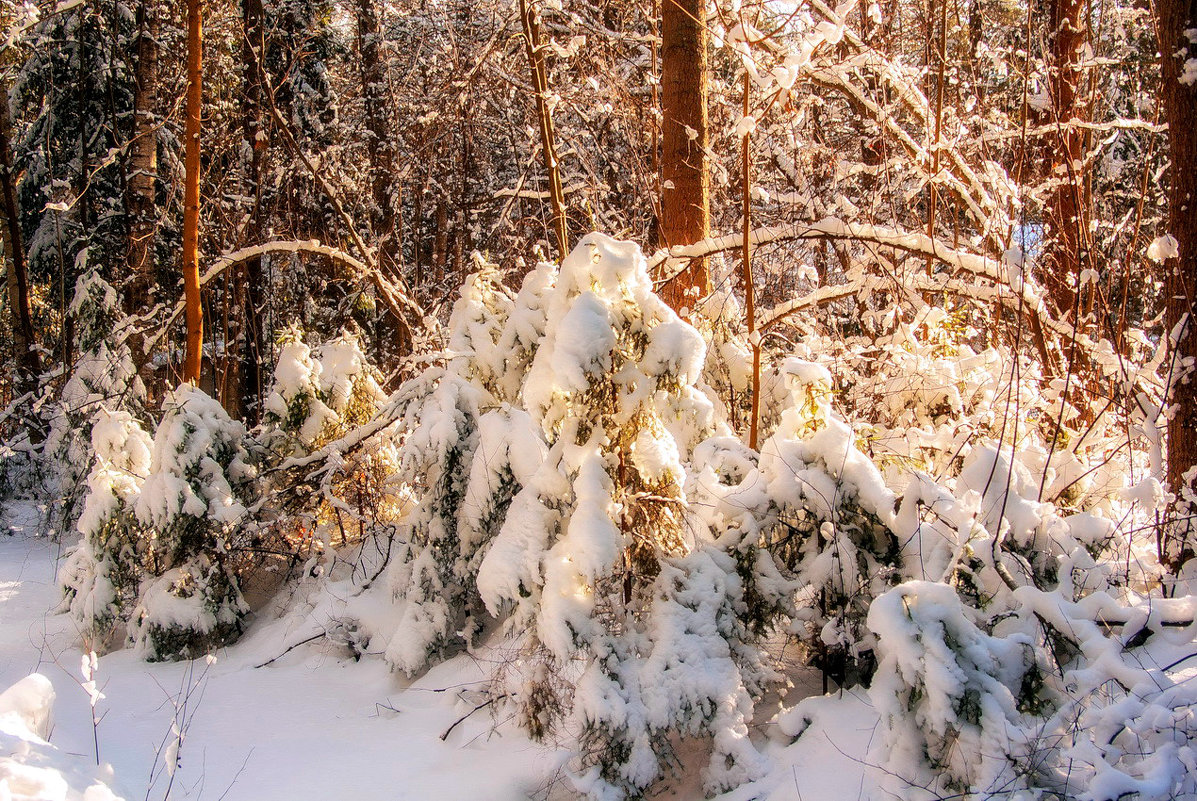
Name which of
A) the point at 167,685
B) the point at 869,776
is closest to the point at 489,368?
the point at 167,685

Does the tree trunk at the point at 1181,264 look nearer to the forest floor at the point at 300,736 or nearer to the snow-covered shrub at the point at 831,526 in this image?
the snow-covered shrub at the point at 831,526

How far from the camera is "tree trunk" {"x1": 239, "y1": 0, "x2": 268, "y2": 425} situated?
10.0 meters

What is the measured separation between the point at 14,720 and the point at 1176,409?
201 inches

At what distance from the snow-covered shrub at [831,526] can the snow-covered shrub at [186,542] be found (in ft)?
12.9

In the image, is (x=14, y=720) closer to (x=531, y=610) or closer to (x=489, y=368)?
(x=531, y=610)

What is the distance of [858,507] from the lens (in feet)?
11.3

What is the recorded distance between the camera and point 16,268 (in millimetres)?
9578

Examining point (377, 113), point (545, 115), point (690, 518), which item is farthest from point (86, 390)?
point (377, 113)

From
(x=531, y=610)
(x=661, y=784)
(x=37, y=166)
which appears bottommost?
(x=661, y=784)

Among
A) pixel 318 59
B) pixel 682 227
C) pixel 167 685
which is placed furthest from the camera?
pixel 318 59

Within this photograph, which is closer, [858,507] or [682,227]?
[858,507]

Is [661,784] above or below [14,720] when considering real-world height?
below

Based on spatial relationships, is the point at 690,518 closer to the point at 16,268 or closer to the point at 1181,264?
the point at 1181,264

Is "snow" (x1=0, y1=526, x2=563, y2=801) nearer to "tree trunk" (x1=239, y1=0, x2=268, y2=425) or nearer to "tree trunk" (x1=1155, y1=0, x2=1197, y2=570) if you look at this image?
"tree trunk" (x1=1155, y1=0, x2=1197, y2=570)
